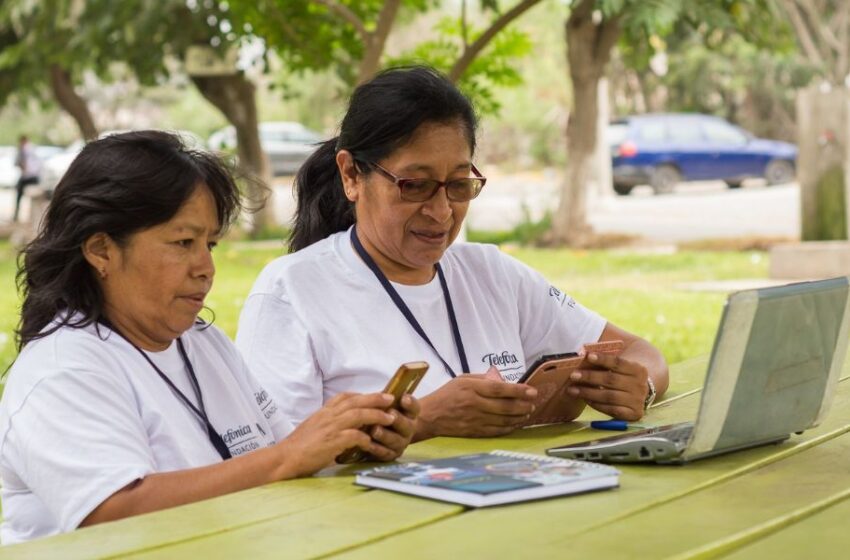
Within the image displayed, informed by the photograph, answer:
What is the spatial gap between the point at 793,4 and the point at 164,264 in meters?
20.8

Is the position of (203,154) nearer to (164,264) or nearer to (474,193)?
(164,264)

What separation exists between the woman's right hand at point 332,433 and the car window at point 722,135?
78.2ft

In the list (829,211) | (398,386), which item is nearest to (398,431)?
(398,386)

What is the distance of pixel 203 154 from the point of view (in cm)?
272

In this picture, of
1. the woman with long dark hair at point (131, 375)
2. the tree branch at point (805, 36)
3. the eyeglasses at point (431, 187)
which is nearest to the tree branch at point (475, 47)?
the eyeglasses at point (431, 187)

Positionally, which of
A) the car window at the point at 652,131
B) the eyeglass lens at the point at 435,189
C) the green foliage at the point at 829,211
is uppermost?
the eyeglass lens at the point at 435,189

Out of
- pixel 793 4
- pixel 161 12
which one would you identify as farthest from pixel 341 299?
pixel 793 4

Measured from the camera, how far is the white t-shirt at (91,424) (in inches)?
90.3

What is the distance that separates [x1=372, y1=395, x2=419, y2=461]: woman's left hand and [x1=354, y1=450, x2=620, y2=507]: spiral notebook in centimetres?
13

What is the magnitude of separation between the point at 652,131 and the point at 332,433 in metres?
23.7

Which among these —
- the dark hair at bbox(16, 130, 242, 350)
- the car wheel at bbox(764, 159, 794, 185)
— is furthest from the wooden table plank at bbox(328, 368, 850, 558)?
the car wheel at bbox(764, 159, 794, 185)

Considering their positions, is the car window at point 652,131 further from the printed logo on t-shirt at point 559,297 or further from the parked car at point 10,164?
the printed logo on t-shirt at point 559,297

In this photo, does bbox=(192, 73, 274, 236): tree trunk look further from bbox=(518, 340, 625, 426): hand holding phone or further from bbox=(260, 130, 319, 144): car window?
Answer: bbox=(260, 130, 319, 144): car window

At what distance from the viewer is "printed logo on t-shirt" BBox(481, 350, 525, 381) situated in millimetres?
3438
